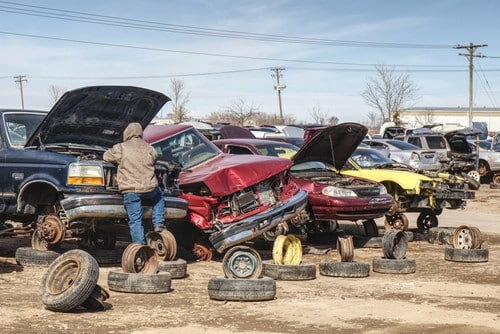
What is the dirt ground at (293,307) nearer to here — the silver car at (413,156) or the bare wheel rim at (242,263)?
the bare wheel rim at (242,263)

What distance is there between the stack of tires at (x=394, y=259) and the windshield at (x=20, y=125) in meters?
5.08

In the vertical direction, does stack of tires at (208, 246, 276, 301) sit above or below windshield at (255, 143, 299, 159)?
below

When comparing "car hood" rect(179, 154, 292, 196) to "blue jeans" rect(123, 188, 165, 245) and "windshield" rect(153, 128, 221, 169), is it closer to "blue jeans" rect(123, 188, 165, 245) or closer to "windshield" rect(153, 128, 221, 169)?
"windshield" rect(153, 128, 221, 169)

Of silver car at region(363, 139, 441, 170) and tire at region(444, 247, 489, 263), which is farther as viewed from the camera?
silver car at region(363, 139, 441, 170)

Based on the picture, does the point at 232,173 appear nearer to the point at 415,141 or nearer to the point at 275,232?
the point at 275,232

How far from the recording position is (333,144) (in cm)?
1425

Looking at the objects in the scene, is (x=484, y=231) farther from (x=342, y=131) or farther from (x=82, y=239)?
(x=82, y=239)

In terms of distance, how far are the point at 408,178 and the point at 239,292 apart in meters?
7.75

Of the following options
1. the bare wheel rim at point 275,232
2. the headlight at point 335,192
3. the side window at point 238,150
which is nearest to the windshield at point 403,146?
the side window at point 238,150

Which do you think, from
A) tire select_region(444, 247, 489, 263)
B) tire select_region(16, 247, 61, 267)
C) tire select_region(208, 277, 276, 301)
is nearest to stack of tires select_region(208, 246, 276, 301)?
tire select_region(208, 277, 276, 301)

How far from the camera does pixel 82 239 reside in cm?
1174

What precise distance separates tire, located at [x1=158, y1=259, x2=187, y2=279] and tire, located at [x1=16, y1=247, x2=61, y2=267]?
1411 mm

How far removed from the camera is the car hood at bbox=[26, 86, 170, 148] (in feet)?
34.2

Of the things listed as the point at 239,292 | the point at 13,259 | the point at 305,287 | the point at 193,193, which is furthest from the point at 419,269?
the point at 13,259
